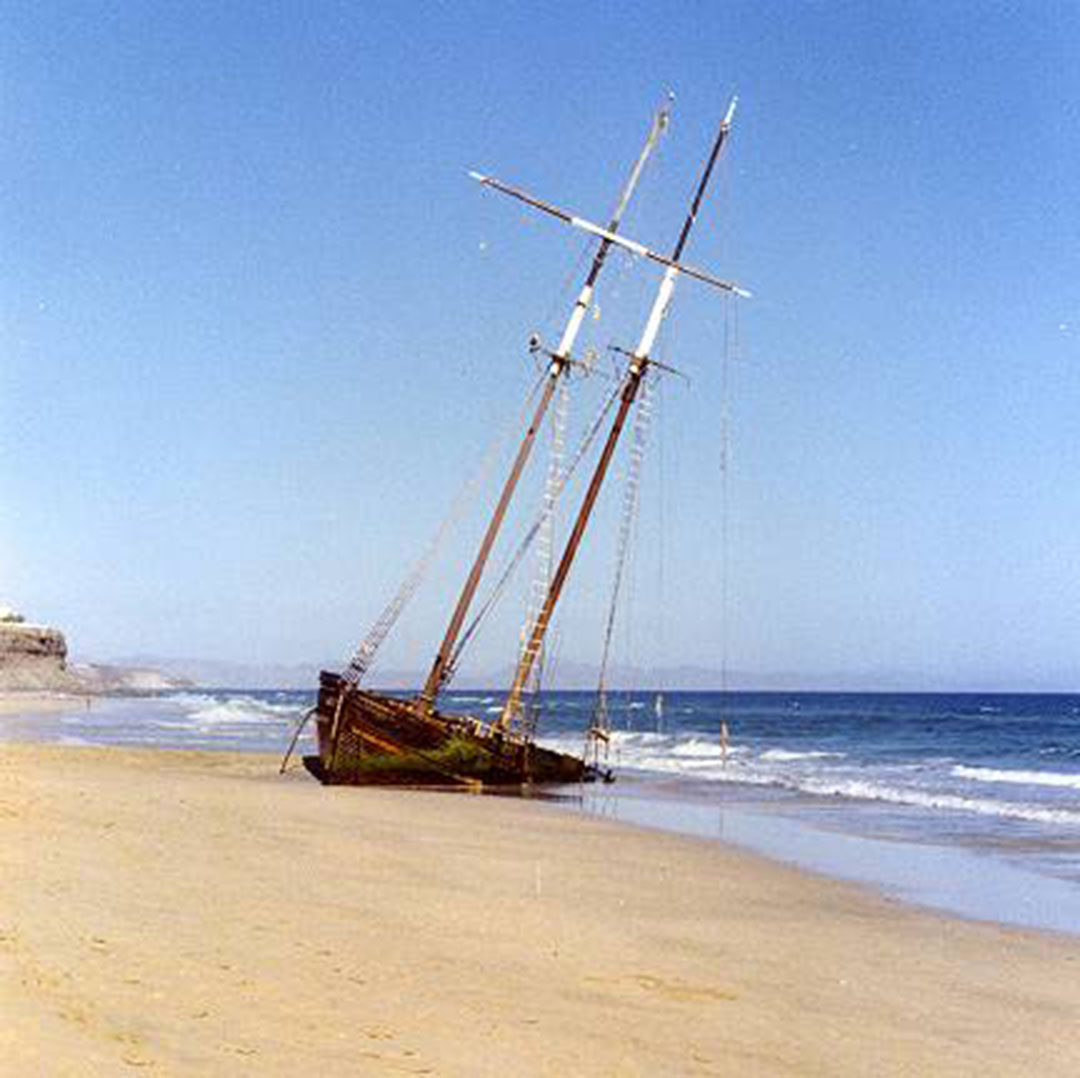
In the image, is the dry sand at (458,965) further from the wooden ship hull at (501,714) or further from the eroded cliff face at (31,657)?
the eroded cliff face at (31,657)

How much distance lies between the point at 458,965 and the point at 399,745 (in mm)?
19756

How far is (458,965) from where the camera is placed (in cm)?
930

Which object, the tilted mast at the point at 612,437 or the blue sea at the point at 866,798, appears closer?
the blue sea at the point at 866,798

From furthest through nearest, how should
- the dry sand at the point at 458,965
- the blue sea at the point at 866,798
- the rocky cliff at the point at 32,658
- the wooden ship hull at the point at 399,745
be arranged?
the rocky cliff at the point at 32,658
the wooden ship hull at the point at 399,745
the blue sea at the point at 866,798
the dry sand at the point at 458,965

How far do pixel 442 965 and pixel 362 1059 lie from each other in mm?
2737

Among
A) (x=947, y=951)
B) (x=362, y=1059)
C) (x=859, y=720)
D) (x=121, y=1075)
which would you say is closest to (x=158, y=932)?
(x=362, y=1059)

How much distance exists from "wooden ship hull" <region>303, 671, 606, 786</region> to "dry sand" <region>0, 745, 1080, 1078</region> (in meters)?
11.1

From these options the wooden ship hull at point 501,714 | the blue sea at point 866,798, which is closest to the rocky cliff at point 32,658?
the blue sea at point 866,798

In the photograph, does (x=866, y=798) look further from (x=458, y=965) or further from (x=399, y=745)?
(x=458, y=965)

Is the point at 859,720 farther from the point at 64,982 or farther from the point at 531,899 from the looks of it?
the point at 64,982

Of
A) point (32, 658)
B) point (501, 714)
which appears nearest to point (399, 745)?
point (501, 714)

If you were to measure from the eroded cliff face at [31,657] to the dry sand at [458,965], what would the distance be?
426 feet

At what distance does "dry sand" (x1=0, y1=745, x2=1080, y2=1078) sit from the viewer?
6688 millimetres

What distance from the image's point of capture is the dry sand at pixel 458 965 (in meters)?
6.69
